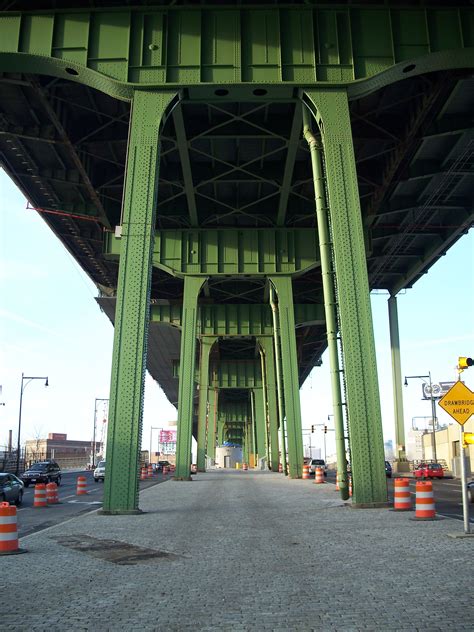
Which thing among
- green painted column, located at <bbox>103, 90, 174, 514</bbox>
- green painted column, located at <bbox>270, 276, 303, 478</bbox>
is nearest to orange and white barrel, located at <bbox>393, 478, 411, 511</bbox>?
green painted column, located at <bbox>103, 90, 174, 514</bbox>

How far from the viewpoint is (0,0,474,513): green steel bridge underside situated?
1598 cm

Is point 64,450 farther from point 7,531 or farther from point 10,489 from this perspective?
point 7,531

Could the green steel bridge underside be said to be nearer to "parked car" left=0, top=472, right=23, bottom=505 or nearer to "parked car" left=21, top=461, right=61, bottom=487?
"parked car" left=0, top=472, right=23, bottom=505

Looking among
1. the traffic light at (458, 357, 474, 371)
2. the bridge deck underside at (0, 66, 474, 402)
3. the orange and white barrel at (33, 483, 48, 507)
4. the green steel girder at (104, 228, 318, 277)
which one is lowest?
the orange and white barrel at (33, 483, 48, 507)

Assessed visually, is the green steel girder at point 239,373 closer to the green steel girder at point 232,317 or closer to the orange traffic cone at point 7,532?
the green steel girder at point 232,317

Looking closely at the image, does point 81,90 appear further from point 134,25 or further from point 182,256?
point 182,256

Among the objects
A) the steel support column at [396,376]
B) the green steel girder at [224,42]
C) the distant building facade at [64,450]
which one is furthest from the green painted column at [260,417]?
the distant building facade at [64,450]

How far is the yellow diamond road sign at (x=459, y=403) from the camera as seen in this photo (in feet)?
34.9

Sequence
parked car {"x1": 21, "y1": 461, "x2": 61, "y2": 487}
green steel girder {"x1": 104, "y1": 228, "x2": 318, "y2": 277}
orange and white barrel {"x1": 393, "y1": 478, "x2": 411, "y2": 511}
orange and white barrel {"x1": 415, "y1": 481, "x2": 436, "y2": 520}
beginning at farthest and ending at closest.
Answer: parked car {"x1": 21, "y1": 461, "x2": 61, "y2": 487} → green steel girder {"x1": 104, "y1": 228, "x2": 318, "y2": 277} → orange and white barrel {"x1": 393, "y1": 478, "x2": 411, "y2": 511} → orange and white barrel {"x1": 415, "y1": 481, "x2": 436, "y2": 520}

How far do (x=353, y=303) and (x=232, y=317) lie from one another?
2729 centimetres

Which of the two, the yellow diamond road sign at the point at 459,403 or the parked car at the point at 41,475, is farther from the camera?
the parked car at the point at 41,475

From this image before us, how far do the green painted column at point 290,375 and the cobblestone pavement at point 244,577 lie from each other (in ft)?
62.9

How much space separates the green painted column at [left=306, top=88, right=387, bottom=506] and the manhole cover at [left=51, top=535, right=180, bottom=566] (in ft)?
22.8

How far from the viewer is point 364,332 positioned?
15.7m
